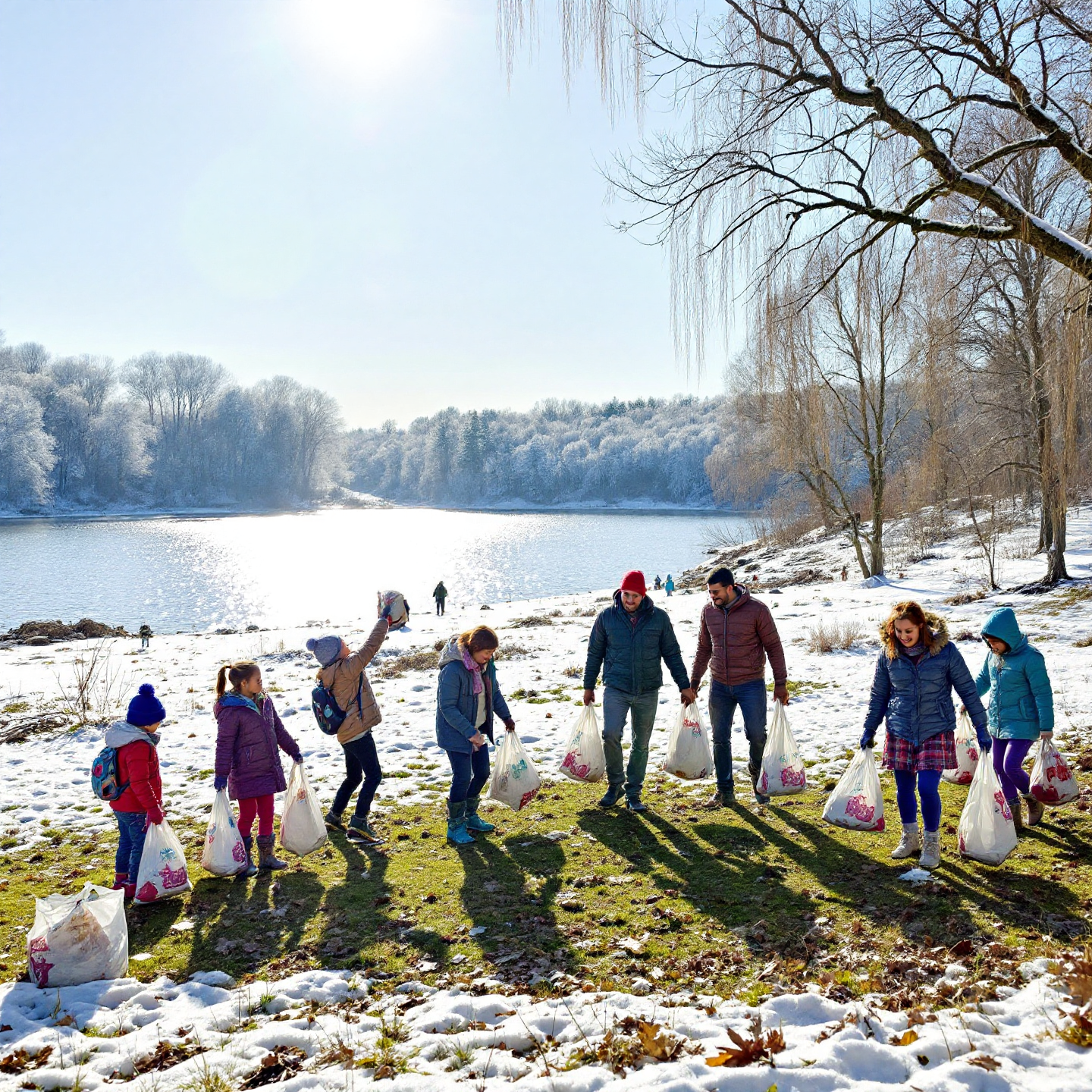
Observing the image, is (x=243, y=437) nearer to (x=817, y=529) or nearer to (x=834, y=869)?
(x=817, y=529)

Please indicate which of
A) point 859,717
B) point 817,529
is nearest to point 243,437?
point 817,529

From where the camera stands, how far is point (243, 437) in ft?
309

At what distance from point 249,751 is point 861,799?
4159mm

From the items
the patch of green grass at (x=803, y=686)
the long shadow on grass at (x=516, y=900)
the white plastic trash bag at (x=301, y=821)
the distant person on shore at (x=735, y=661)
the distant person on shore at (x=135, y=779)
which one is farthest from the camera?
the patch of green grass at (x=803, y=686)

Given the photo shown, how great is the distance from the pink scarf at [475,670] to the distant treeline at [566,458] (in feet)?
317

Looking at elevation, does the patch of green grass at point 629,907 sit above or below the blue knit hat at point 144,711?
below

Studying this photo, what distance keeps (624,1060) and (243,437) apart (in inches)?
3925

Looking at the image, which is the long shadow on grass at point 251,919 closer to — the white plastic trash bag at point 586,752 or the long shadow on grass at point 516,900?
the long shadow on grass at point 516,900

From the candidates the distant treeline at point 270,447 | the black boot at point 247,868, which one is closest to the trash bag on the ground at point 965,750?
the black boot at point 247,868

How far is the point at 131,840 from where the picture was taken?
4.95 meters

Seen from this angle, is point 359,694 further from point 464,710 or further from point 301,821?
point 301,821

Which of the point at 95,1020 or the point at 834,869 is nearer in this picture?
the point at 95,1020

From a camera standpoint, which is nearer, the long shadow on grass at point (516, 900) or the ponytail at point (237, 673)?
the long shadow on grass at point (516, 900)

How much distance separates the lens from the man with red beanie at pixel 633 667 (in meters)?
6.13
